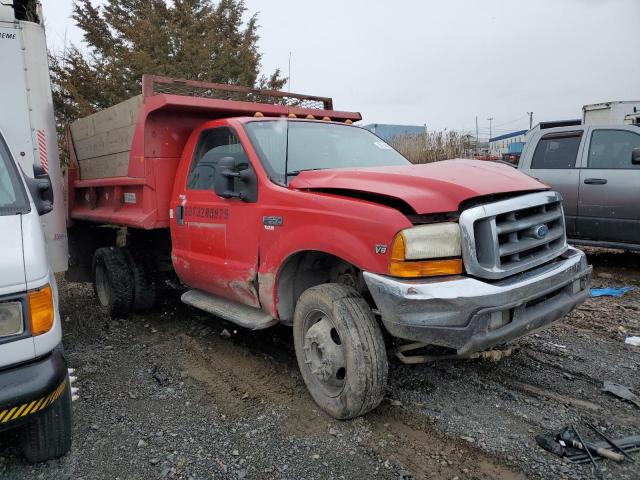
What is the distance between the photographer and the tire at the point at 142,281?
214 inches

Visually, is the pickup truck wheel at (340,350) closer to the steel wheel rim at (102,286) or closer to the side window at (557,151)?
the steel wheel rim at (102,286)

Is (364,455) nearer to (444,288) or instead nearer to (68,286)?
(444,288)

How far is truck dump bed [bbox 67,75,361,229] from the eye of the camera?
4.66m

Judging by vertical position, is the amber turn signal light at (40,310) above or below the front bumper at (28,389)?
above

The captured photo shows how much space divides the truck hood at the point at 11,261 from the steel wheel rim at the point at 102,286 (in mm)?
3226

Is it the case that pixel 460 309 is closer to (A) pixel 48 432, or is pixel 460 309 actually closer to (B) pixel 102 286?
(A) pixel 48 432

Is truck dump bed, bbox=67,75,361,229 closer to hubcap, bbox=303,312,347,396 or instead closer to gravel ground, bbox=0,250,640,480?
gravel ground, bbox=0,250,640,480

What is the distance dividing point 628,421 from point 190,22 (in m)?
13.7

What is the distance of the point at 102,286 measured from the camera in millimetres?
5781

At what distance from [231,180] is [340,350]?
62.0 inches

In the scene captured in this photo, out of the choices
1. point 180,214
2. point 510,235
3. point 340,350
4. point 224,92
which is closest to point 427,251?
point 510,235

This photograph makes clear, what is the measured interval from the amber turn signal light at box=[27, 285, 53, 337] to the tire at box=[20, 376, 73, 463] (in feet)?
1.37

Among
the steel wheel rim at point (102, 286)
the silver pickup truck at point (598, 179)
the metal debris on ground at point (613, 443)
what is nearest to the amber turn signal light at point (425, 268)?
the metal debris on ground at point (613, 443)

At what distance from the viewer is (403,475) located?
100 inches
